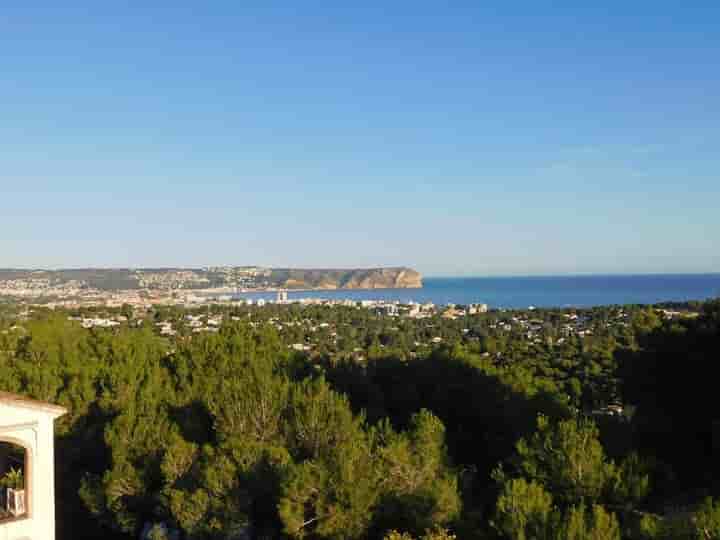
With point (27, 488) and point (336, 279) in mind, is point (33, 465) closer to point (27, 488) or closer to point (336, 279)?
point (27, 488)

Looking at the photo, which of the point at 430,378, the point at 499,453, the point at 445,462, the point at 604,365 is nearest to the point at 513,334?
the point at 604,365

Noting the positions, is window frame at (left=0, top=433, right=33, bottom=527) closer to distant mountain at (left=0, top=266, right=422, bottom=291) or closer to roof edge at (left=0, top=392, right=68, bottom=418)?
roof edge at (left=0, top=392, right=68, bottom=418)

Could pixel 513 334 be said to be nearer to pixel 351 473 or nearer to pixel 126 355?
pixel 126 355

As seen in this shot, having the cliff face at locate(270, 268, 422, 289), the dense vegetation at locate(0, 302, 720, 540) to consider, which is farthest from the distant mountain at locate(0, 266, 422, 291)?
the dense vegetation at locate(0, 302, 720, 540)

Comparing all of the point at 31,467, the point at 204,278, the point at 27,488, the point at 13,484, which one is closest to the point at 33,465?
the point at 31,467

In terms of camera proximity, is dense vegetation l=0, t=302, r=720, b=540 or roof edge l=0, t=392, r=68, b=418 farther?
roof edge l=0, t=392, r=68, b=418

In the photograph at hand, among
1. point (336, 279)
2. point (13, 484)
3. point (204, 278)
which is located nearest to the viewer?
point (13, 484)
